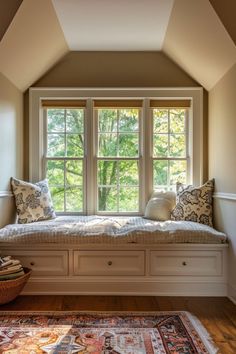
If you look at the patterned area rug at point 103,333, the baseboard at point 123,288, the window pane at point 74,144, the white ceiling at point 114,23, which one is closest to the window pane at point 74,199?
the window pane at point 74,144

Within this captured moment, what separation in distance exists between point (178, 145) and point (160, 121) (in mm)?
364

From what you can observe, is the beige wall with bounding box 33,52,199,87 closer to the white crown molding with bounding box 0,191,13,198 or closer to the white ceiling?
the white ceiling

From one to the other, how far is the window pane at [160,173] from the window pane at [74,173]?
893 mm

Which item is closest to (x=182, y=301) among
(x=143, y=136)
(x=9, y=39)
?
(x=143, y=136)

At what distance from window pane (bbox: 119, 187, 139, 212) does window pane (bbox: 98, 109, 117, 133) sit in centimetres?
75

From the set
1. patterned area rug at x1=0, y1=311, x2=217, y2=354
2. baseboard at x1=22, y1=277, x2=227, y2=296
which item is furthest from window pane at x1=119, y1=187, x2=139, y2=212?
patterned area rug at x1=0, y1=311, x2=217, y2=354

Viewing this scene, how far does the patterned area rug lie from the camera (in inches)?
78.2

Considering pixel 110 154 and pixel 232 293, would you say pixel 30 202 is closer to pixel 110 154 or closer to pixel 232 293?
pixel 110 154

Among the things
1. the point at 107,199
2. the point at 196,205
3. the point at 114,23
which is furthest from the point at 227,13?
the point at 107,199

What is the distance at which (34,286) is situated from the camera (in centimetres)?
297

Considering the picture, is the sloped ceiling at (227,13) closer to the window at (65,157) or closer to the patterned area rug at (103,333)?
the window at (65,157)

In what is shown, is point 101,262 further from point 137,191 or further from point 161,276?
point 137,191

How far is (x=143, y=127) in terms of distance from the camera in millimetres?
3779

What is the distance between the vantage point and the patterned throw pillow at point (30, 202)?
134 inches
